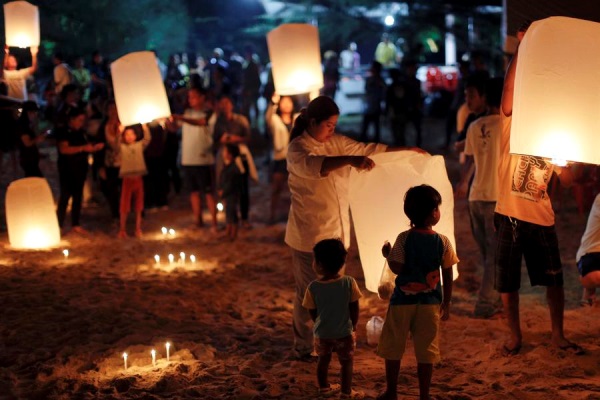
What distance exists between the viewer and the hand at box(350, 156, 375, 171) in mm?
5430

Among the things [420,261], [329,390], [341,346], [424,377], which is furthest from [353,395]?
[420,261]

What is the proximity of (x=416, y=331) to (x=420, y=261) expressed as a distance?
17.1 inches

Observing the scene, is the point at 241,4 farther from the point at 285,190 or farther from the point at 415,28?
the point at 285,190

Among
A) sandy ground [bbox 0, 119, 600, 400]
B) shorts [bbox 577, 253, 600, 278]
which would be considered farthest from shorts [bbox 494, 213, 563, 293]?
shorts [bbox 577, 253, 600, 278]

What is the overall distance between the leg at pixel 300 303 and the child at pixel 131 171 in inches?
207

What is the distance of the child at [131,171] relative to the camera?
10859 millimetres

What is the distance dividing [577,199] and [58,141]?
7.11 metres

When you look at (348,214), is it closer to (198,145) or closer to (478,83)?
(478,83)

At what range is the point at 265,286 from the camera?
8625 mm

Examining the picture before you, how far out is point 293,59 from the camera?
9.45m

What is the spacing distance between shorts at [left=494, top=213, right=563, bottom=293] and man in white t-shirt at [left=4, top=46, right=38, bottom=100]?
8.88 meters

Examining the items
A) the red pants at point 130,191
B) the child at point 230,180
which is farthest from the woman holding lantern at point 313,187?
the red pants at point 130,191

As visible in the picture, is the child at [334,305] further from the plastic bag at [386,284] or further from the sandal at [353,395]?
the plastic bag at [386,284]

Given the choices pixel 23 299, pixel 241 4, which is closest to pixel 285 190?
pixel 23 299
